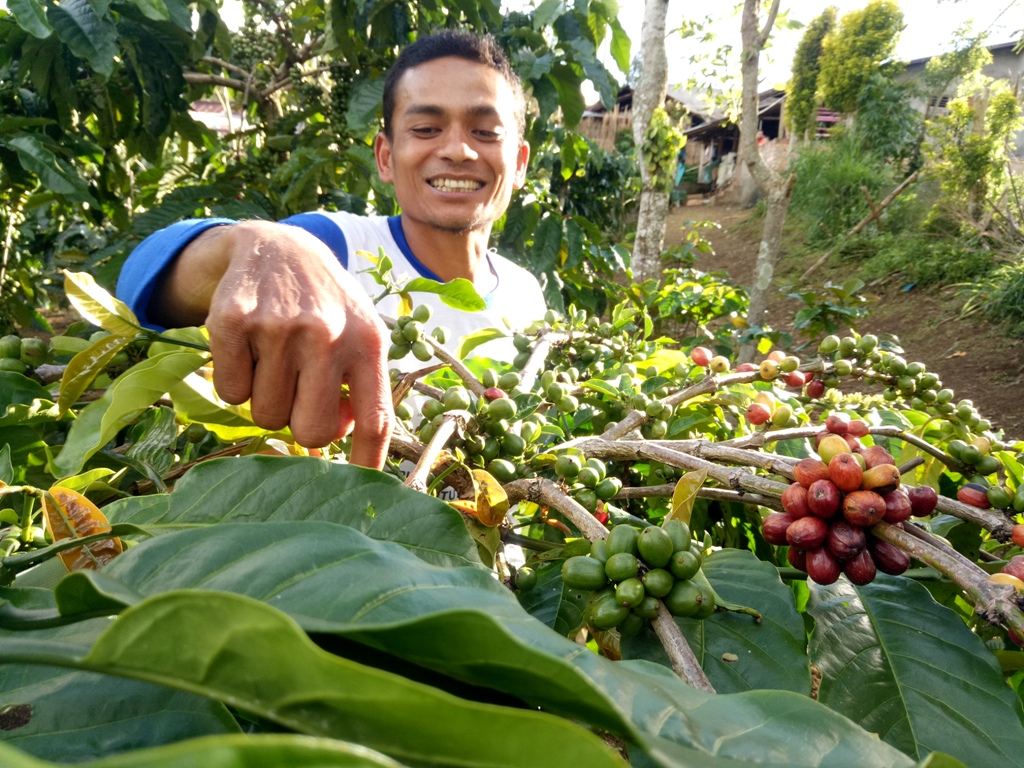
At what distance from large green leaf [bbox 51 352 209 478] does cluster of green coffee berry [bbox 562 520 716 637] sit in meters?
0.53

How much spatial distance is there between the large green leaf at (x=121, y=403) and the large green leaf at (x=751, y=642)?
0.61m

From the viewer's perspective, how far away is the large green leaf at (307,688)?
25 cm

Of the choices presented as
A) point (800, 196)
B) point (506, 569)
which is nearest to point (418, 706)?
point (506, 569)

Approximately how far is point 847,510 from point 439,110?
2.17 metres

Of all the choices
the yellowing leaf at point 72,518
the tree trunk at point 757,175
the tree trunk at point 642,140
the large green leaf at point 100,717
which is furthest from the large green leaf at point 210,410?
the tree trunk at point 642,140

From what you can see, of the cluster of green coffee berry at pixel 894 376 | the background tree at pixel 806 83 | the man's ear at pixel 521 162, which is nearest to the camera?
the cluster of green coffee berry at pixel 894 376

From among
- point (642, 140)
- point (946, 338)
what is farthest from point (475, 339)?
point (946, 338)

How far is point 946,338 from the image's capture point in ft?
28.6

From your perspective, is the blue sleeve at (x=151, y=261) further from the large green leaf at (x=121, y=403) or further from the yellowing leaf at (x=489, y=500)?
the yellowing leaf at (x=489, y=500)

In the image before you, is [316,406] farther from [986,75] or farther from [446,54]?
[986,75]

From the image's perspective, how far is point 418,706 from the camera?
0.84 feet

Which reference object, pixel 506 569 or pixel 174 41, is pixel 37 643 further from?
pixel 174 41

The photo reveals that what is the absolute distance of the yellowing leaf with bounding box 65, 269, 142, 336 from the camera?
83cm

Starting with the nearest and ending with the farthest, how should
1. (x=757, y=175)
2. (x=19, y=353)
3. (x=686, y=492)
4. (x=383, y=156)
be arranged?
1. (x=686, y=492)
2. (x=19, y=353)
3. (x=383, y=156)
4. (x=757, y=175)
